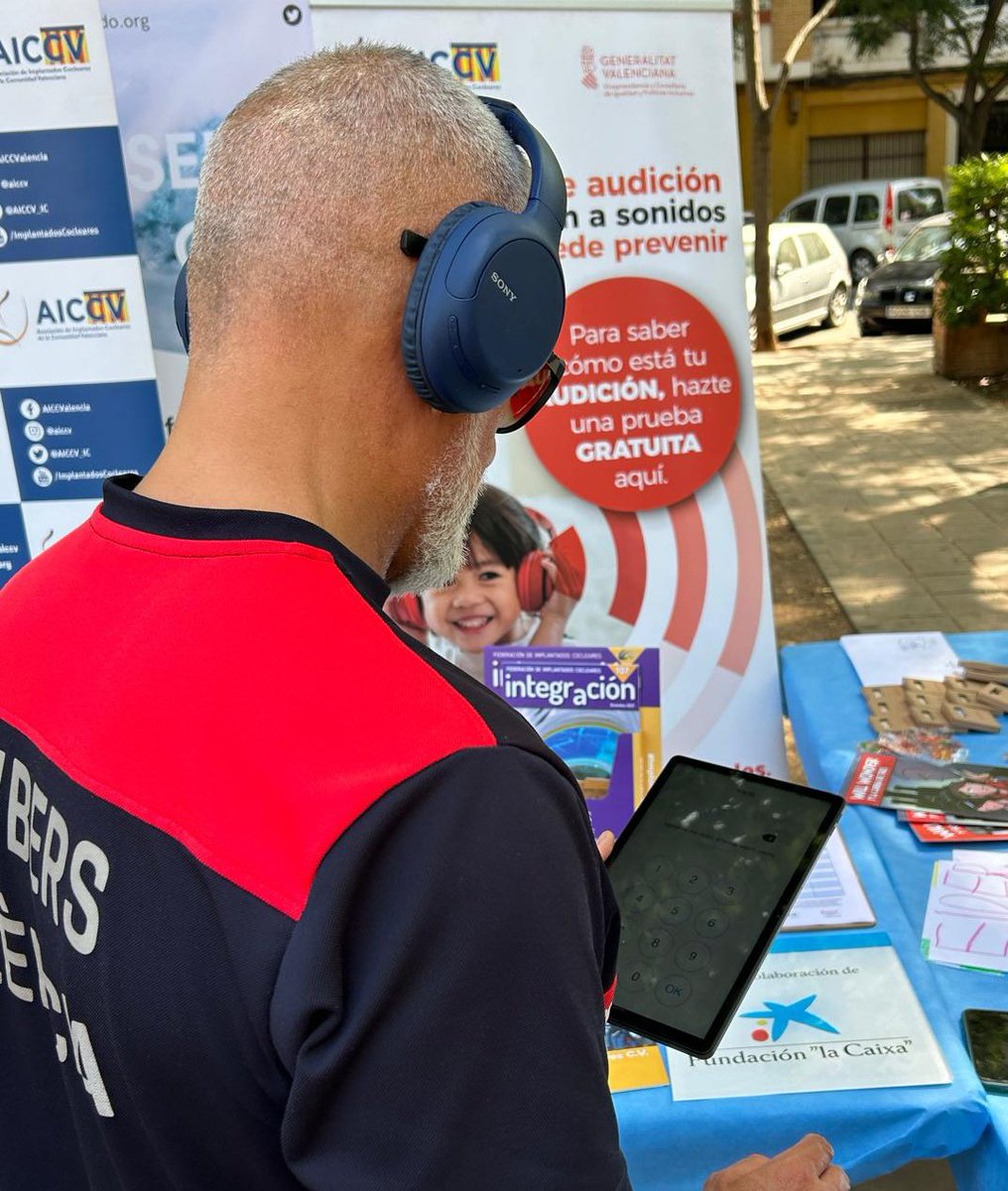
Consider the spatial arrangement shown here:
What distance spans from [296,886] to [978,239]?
388 inches

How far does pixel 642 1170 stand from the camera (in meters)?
1.49

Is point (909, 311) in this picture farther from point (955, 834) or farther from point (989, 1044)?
point (989, 1044)

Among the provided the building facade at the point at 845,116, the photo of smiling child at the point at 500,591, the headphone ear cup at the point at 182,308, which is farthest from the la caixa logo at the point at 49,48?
the building facade at the point at 845,116

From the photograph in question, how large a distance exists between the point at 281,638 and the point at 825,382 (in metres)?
10.6

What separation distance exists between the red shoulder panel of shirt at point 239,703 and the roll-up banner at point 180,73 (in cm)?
203

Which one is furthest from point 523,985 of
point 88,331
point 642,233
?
point 88,331

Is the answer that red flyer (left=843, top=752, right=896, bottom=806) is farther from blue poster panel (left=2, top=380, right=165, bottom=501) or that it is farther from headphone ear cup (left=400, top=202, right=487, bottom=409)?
blue poster panel (left=2, top=380, right=165, bottom=501)

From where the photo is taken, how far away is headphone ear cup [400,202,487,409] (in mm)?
881

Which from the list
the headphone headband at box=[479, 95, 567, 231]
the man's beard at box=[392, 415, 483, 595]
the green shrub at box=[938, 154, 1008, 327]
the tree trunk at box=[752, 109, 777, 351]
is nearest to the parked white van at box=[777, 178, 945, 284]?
the tree trunk at box=[752, 109, 777, 351]

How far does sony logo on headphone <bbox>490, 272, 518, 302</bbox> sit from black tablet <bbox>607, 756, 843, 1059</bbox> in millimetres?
813

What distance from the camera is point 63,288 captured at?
2.85m

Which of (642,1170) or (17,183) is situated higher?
(17,183)

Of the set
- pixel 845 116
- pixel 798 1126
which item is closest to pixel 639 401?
pixel 798 1126

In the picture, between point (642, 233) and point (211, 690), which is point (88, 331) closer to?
point (642, 233)
